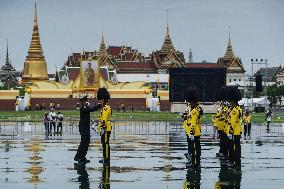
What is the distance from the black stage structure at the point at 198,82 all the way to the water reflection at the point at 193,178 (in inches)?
1865

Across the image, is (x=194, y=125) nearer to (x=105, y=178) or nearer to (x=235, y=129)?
(x=235, y=129)

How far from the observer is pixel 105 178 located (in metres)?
17.0

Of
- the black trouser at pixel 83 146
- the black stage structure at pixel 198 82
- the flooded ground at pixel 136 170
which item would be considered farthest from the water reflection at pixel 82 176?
the black stage structure at pixel 198 82

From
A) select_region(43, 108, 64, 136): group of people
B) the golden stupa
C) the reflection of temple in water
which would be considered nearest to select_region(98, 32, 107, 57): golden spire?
the golden stupa

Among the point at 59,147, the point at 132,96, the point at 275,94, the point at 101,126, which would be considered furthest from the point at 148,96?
the point at 101,126

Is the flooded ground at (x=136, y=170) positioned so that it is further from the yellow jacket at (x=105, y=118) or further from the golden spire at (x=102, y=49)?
the golden spire at (x=102, y=49)

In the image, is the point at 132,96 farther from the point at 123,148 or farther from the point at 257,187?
the point at 257,187

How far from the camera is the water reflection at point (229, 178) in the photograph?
15695mm

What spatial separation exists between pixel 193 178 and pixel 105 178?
1.68 m

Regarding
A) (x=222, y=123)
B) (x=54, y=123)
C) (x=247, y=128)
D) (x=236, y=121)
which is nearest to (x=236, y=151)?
(x=236, y=121)

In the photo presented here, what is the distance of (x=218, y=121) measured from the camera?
22547 mm

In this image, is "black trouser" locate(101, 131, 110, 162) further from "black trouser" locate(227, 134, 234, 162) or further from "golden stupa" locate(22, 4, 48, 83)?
"golden stupa" locate(22, 4, 48, 83)

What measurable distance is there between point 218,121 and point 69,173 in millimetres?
5645

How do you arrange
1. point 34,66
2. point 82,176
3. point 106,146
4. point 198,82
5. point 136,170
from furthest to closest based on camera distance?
point 34,66, point 198,82, point 106,146, point 136,170, point 82,176
